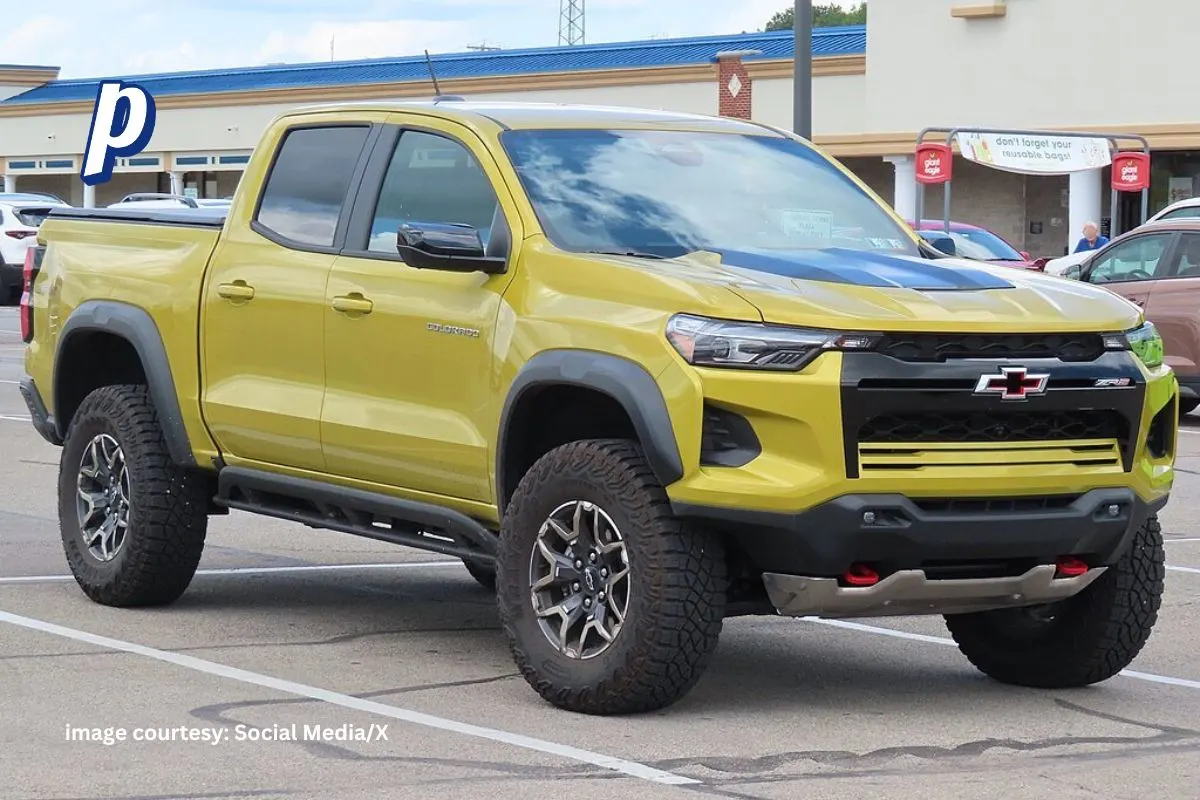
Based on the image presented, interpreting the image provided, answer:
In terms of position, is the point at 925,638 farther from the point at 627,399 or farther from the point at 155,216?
the point at 155,216

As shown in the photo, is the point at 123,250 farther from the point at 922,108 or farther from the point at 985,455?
the point at 922,108

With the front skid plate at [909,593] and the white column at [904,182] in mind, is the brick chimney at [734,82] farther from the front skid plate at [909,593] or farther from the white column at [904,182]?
the front skid plate at [909,593]

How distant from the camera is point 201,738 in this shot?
6.40 meters

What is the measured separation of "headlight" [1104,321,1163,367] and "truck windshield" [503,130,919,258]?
107cm

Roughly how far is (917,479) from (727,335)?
0.69 meters

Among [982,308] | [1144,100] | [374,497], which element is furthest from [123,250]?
[1144,100]

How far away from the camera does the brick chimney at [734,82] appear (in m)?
48.1

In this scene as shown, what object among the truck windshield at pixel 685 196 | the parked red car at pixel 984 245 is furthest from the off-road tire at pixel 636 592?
the parked red car at pixel 984 245

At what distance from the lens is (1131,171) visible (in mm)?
30703

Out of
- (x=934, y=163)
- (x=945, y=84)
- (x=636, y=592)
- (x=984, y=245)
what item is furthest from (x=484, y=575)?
(x=945, y=84)

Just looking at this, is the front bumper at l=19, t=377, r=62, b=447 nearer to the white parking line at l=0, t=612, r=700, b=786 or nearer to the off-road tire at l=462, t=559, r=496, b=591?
the white parking line at l=0, t=612, r=700, b=786

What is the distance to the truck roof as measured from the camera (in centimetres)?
778

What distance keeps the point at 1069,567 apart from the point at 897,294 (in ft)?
3.35

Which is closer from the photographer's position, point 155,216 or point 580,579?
point 580,579
